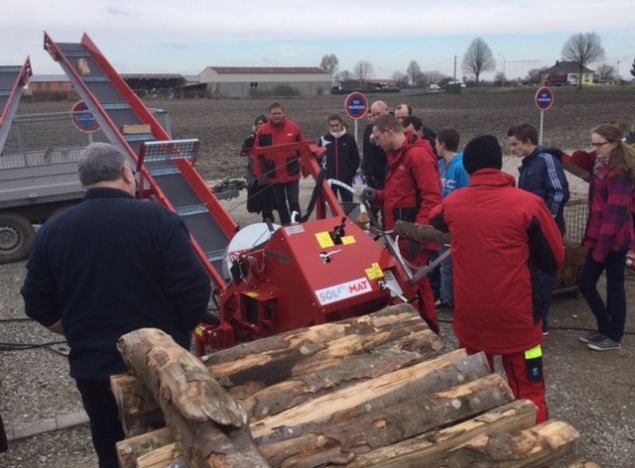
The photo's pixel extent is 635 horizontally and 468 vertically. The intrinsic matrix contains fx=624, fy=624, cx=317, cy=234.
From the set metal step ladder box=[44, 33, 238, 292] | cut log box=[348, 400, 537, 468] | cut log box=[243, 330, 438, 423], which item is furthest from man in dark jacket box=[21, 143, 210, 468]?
metal step ladder box=[44, 33, 238, 292]

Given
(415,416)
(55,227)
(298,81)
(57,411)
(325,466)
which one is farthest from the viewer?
(298,81)

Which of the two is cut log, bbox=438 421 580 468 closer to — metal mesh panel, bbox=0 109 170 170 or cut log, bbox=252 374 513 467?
cut log, bbox=252 374 513 467

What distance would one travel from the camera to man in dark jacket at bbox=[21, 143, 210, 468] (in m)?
2.76

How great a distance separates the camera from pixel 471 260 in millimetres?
3340

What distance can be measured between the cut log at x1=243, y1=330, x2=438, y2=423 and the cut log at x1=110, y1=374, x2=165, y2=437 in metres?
0.41

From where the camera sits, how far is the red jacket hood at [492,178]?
129 inches

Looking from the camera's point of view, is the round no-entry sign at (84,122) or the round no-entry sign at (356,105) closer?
the round no-entry sign at (84,122)

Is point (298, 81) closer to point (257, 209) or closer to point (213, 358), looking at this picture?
point (257, 209)

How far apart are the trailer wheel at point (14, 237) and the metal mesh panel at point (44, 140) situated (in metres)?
0.74

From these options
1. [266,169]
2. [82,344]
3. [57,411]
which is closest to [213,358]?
[82,344]

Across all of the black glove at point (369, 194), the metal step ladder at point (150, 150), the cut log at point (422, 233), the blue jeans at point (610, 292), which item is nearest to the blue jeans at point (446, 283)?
the black glove at point (369, 194)

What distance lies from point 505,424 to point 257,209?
6805 millimetres

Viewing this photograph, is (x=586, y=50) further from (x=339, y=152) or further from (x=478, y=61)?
(x=339, y=152)

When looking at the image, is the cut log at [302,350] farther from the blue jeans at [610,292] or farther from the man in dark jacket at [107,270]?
the blue jeans at [610,292]
